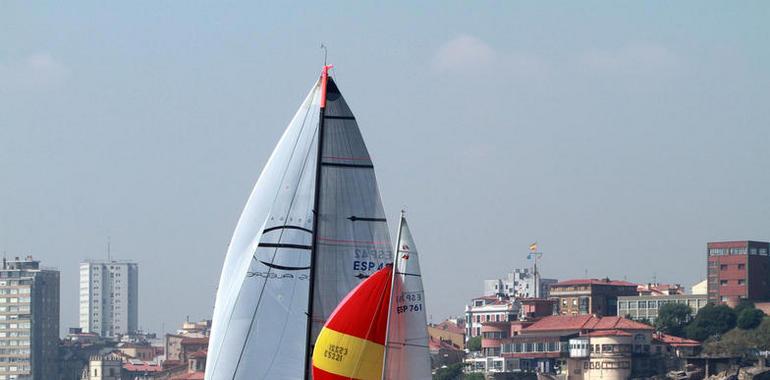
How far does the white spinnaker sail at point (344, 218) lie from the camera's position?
2050cm

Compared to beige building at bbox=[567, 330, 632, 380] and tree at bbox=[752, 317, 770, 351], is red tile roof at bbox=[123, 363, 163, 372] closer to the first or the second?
beige building at bbox=[567, 330, 632, 380]

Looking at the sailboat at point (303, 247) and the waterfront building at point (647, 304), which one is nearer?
the sailboat at point (303, 247)

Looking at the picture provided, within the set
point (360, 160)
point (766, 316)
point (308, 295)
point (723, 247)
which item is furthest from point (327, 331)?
point (723, 247)

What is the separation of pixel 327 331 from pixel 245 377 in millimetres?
1264

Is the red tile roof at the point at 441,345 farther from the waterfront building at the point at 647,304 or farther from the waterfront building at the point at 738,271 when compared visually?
the waterfront building at the point at 738,271

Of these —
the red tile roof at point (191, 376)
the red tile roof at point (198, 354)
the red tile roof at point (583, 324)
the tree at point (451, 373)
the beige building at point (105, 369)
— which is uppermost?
the red tile roof at point (583, 324)

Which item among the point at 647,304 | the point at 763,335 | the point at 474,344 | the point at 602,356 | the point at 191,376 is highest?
the point at 647,304

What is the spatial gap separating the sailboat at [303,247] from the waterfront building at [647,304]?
80251 mm

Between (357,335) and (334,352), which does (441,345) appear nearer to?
(357,335)

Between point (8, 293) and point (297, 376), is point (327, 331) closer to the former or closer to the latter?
point (297, 376)

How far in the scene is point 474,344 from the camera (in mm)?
100125

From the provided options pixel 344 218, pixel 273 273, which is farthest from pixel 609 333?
pixel 344 218

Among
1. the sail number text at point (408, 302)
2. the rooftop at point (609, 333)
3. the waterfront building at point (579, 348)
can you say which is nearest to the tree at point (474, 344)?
the waterfront building at point (579, 348)

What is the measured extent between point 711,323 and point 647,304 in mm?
12155
